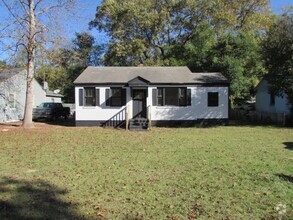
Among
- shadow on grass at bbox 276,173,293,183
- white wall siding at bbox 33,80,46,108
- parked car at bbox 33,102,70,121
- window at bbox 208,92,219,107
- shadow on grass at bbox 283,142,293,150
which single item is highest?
white wall siding at bbox 33,80,46,108

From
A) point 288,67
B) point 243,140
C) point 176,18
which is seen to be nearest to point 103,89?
point 243,140

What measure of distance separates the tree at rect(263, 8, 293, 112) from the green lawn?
272 inches

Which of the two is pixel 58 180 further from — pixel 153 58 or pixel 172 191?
pixel 153 58

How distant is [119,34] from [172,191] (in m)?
26.0

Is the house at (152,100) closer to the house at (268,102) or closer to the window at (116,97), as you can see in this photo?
the window at (116,97)

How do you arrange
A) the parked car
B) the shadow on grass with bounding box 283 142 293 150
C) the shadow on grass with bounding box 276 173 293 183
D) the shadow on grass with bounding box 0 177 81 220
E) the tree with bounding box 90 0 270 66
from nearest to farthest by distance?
the shadow on grass with bounding box 0 177 81 220 < the shadow on grass with bounding box 276 173 293 183 < the shadow on grass with bounding box 283 142 293 150 < the parked car < the tree with bounding box 90 0 270 66

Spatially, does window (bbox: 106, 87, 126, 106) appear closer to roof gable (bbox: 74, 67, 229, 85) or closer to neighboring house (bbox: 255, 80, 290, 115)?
roof gable (bbox: 74, 67, 229, 85)

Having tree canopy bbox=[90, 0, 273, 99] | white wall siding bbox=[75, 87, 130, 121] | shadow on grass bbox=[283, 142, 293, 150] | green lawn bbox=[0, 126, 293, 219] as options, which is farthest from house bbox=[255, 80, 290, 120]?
green lawn bbox=[0, 126, 293, 219]

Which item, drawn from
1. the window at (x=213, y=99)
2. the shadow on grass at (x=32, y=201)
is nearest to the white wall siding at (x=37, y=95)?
the window at (x=213, y=99)

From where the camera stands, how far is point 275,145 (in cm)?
1077

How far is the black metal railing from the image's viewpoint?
60.3 ft

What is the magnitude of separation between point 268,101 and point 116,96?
14.0 meters

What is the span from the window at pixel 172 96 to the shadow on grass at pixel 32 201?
42.3ft

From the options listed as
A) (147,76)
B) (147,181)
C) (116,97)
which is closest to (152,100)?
(147,76)
